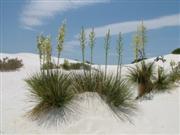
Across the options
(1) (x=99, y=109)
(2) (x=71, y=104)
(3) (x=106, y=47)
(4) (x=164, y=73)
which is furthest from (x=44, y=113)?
(4) (x=164, y=73)

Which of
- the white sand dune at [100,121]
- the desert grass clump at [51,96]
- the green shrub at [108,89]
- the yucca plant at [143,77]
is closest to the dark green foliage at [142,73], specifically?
the yucca plant at [143,77]

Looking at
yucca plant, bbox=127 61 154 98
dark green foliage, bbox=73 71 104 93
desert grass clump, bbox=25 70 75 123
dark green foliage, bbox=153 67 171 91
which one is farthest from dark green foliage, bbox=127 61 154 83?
desert grass clump, bbox=25 70 75 123

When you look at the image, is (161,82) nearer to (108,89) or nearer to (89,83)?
(108,89)

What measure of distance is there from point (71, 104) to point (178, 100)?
10.2 feet

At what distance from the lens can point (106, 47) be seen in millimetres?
7262

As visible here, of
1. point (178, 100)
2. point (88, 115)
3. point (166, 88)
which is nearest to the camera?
point (88, 115)

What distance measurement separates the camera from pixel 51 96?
687 centimetres

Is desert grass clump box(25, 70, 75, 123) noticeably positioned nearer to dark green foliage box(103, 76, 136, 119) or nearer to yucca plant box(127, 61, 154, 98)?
dark green foliage box(103, 76, 136, 119)

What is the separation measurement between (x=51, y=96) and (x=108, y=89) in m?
1.24

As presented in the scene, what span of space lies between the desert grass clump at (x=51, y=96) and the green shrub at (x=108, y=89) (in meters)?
0.38

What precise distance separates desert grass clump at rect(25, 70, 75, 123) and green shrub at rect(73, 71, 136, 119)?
1.25 ft

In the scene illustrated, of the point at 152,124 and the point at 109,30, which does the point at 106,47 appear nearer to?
the point at 109,30

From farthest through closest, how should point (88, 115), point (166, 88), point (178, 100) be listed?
1. point (166, 88)
2. point (178, 100)
3. point (88, 115)

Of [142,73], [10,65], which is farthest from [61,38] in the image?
[10,65]
